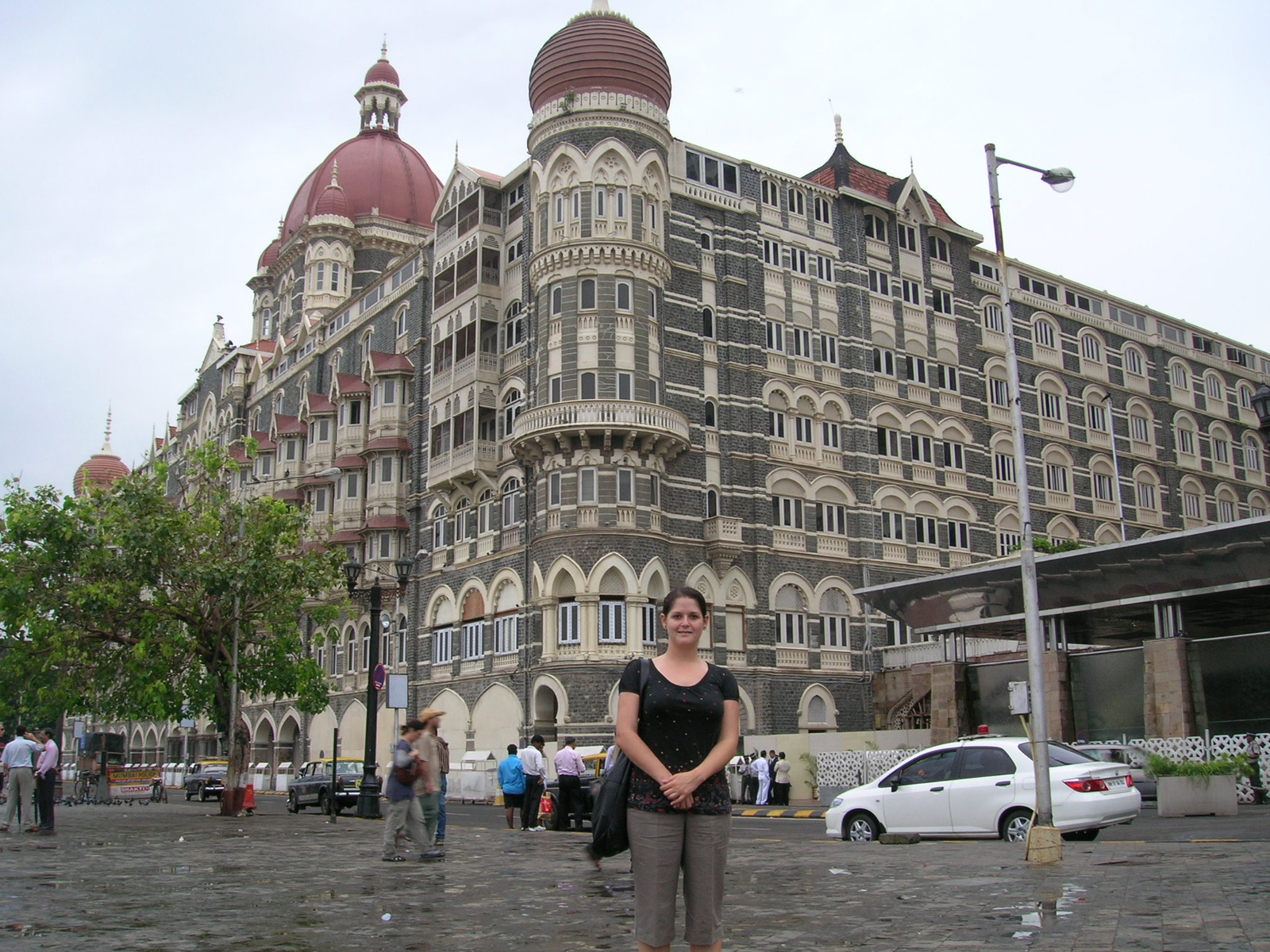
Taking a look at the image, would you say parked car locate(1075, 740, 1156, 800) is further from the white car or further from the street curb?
the white car

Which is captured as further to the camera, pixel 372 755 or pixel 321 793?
pixel 321 793

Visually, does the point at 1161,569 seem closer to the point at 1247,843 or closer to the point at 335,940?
the point at 1247,843

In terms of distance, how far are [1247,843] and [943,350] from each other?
124ft

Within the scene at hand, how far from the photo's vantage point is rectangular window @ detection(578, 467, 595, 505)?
125ft

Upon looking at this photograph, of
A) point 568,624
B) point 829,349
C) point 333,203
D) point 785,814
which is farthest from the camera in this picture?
point 333,203

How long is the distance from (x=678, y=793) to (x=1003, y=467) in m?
48.3

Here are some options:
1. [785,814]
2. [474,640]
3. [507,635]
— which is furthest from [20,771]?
[474,640]

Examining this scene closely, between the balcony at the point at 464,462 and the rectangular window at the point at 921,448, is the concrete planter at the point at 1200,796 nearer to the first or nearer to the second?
the balcony at the point at 464,462

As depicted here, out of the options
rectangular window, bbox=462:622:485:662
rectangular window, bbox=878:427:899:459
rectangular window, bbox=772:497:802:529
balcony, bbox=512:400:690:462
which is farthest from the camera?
rectangular window, bbox=878:427:899:459

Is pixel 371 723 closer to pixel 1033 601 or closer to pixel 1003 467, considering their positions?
pixel 1033 601

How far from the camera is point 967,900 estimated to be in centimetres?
960

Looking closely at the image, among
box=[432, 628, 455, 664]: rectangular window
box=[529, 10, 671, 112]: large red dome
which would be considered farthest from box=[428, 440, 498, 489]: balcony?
box=[529, 10, 671, 112]: large red dome

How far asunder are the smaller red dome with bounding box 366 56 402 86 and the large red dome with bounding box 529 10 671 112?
1508 inches

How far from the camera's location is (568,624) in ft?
124
